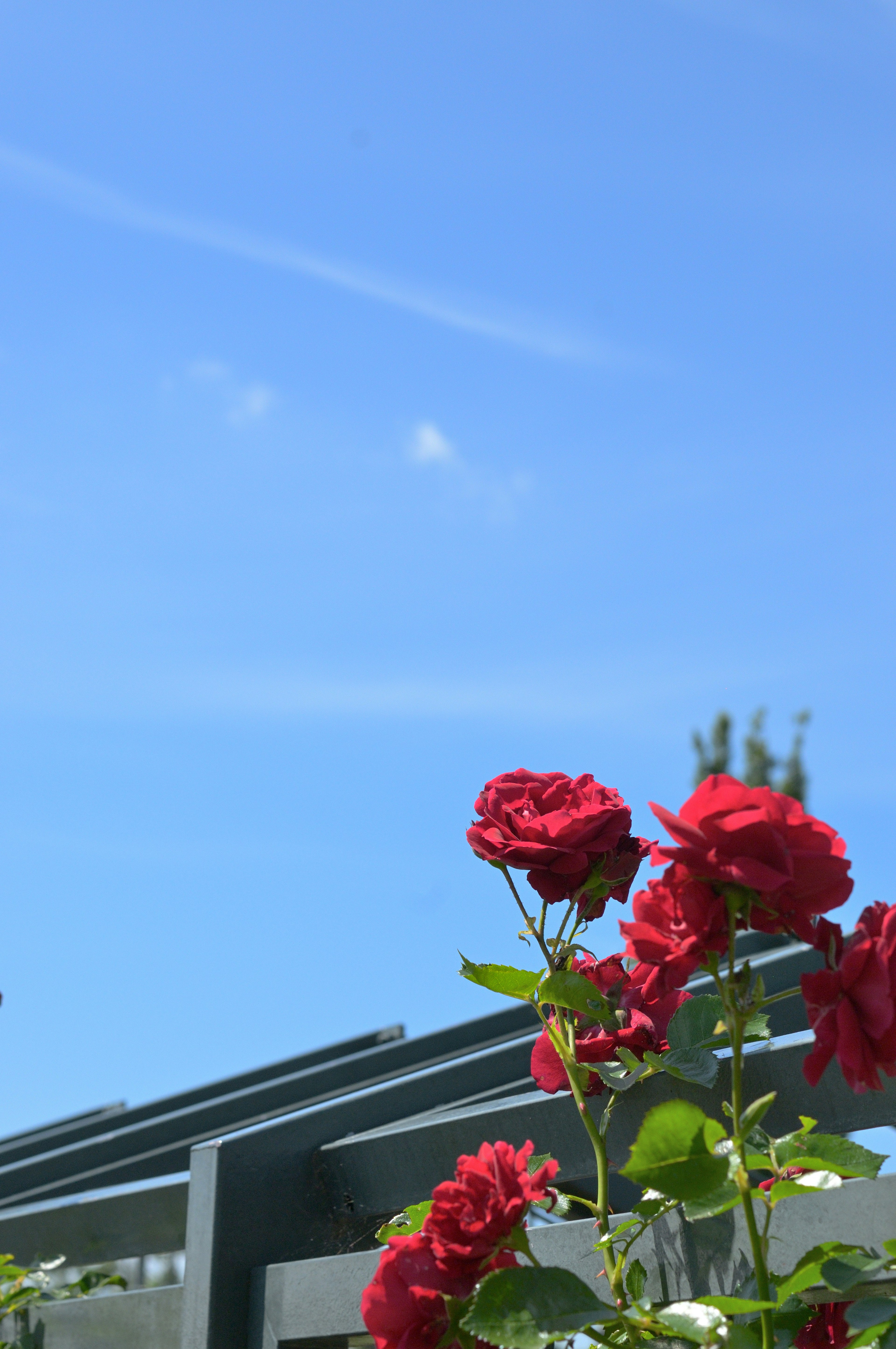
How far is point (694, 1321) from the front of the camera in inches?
32.7

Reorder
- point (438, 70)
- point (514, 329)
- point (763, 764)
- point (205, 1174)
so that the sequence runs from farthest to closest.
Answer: point (763, 764) < point (514, 329) < point (438, 70) < point (205, 1174)

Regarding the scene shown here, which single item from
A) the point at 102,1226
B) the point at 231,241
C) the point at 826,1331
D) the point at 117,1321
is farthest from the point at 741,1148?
the point at 231,241

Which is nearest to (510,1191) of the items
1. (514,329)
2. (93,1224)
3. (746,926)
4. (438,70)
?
(746,926)

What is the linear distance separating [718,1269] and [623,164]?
14.8ft

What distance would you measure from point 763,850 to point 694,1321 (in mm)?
401

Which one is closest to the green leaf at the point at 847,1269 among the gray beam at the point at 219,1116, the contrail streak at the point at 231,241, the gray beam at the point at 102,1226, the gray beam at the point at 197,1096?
the gray beam at the point at 102,1226

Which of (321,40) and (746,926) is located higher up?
(321,40)

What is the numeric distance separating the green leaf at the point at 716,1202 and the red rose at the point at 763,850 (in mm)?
202

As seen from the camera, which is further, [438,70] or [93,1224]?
[438,70]

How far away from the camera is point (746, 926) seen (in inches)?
32.2

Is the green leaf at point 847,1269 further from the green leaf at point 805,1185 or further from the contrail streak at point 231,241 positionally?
the contrail streak at point 231,241

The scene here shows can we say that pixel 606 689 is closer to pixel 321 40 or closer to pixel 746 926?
pixel 321 40

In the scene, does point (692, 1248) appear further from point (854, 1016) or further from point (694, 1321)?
point (854, 1016)

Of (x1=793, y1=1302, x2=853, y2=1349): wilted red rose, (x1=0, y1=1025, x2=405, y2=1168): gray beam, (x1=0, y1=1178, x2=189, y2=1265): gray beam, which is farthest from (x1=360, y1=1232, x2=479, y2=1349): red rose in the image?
(x1=0, y1=1025, x2=405, y2=1168): gray beam
